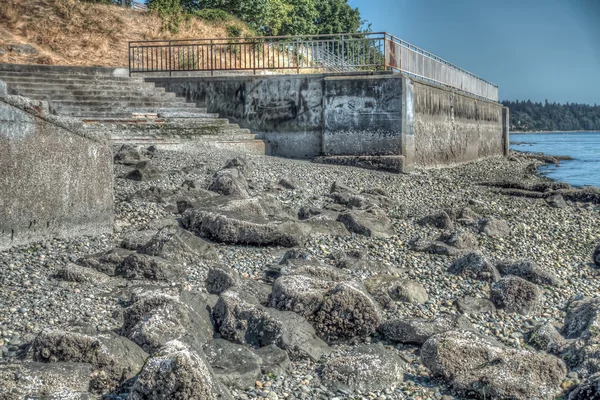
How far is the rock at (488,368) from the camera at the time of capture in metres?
4.83

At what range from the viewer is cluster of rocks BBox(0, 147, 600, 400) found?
455 centimetres

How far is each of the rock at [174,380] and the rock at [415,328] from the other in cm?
213

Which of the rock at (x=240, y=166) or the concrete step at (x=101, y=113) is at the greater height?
the concrete step at (x=101, y=113)

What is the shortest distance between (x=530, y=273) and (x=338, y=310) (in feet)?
10.8

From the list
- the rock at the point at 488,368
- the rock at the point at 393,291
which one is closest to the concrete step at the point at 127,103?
the rock at the point at 393,291

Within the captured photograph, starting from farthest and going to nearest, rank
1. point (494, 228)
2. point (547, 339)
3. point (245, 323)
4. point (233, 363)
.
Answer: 1. point (494, 228)
2. point (547, 339)
3. point (245, 323)
4. point (233, 363)

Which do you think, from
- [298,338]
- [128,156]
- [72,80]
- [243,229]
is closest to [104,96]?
[72,80]

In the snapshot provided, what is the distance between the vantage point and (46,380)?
4309mm

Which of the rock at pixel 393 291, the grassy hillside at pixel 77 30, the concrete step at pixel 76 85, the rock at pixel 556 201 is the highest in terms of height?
the grassy hillside at pixel 77 30

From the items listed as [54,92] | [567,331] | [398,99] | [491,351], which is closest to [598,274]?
[567,331]

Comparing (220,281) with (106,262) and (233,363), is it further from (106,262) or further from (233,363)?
(233,363)

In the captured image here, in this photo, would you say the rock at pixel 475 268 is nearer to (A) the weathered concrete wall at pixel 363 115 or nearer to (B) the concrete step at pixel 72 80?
(A) the weathered concrete wall at pixel 363 115

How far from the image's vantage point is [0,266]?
701 centimetres

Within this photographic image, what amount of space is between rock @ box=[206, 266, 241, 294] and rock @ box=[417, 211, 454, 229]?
500 centimetres
